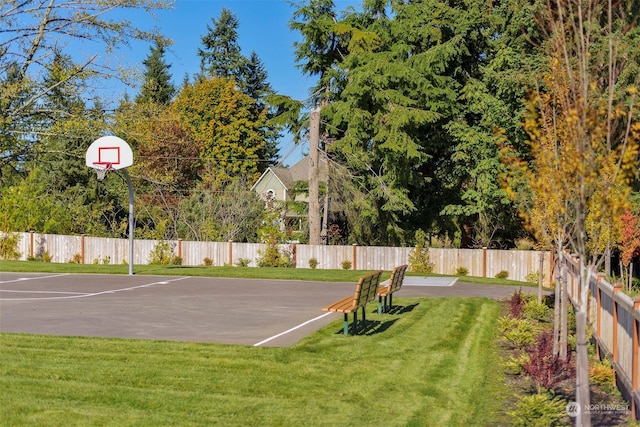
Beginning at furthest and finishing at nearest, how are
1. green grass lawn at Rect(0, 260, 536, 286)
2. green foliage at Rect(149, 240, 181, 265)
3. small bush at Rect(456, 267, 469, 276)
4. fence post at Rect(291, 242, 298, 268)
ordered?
green foliage at Rect(149, 240, 181, 265), fence post at Rect(291, 242, 298, 268), small bush at Rect(456, 267, 469, 276), green grass lawn at Rect(0, 260, 536, 286)

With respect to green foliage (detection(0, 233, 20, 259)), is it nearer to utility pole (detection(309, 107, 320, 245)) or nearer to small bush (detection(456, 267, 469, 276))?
utility pole (detection(309, 107, 320, 245))

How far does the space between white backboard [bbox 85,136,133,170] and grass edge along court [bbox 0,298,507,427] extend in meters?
14.3

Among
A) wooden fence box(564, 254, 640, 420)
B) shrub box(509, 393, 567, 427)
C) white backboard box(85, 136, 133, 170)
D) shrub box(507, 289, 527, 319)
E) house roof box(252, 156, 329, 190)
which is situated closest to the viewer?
shrub box(509, 393, 567, 427)

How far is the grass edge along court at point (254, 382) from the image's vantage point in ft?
26.5

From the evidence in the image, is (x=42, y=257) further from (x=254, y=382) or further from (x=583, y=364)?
(x=583, y=364)

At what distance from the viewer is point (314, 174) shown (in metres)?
36.0

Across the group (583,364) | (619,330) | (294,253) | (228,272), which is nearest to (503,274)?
(294,253)

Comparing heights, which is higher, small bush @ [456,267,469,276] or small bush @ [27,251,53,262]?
small bush @ [27,251,53,262]

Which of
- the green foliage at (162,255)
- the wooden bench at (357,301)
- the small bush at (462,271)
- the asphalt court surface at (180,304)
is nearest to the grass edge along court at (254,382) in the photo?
the wooden bench at (357,301)

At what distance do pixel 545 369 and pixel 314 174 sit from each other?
27.1m

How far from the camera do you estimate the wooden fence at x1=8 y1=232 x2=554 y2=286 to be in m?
31.9

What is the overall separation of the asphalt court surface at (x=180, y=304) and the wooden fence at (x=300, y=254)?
6.69 metres

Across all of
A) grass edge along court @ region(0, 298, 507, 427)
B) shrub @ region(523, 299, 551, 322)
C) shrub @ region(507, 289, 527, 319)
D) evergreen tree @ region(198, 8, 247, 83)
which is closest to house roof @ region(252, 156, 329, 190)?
evergreen tree @ region(198, 8, 247, 83)

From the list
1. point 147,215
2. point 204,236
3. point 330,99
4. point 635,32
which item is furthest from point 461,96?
point 147,215
